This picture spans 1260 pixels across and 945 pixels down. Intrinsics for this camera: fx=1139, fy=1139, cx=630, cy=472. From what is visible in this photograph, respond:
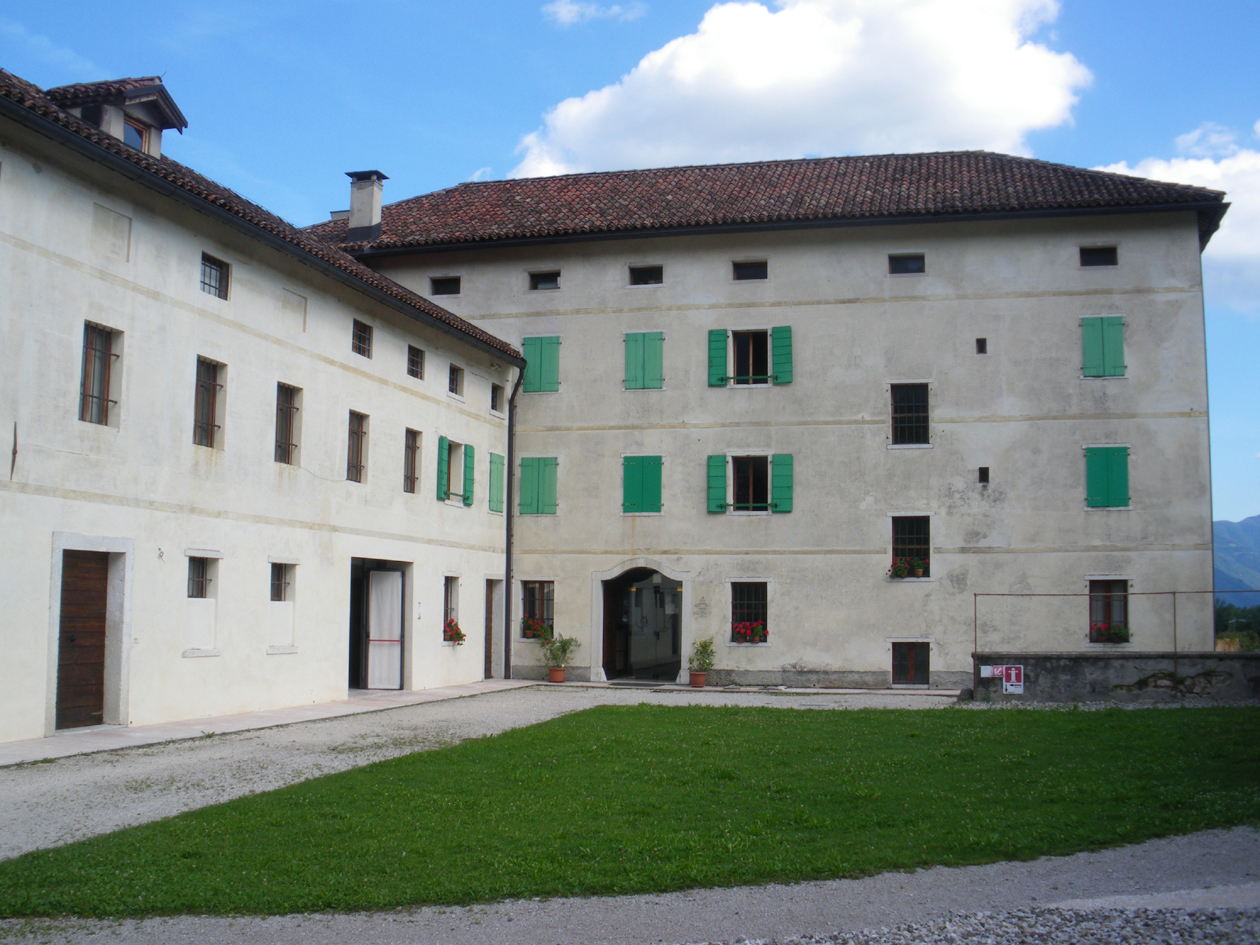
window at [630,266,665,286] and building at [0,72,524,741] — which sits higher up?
window at [630,266,665,286]

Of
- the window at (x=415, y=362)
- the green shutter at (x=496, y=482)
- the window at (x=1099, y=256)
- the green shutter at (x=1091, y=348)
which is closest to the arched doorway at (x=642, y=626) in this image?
the green shutter at (x=496, y=482)

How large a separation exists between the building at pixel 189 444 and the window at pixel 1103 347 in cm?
1314

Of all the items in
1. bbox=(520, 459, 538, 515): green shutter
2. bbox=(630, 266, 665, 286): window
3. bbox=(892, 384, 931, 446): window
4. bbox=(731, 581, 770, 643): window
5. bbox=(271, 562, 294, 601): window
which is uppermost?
bbox=(630, 266, 665, 286): window

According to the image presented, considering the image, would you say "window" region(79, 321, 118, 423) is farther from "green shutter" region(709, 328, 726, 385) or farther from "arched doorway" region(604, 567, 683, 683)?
"green shutter" region(709, 328, 726, 385)

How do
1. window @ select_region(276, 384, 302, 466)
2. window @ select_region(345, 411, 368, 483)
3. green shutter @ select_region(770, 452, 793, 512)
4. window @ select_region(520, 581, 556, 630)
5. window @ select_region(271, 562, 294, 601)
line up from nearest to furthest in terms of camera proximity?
window @ select_region(271, 562, 294, 601)
window @ select_region(276, 384, 302, 466)
window @ select_region(345, 411, 368, 483)
green shutter @ select_region(770, 452, 793, 512)
window @ select_region(520, 581, 556, 630)

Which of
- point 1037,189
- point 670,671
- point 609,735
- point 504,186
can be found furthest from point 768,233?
point 609,735

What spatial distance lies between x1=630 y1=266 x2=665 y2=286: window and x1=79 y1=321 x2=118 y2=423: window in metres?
13.7

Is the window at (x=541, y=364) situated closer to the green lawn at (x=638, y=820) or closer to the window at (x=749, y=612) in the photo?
the window at (x=749, y=612)

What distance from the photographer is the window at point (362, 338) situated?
795 inches

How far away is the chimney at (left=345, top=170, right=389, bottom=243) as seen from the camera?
26.8 metres

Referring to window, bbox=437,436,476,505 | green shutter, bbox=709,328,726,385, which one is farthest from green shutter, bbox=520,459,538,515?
green shutter, bbox=709,328,726,385

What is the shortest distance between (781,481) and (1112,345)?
24.3 ft

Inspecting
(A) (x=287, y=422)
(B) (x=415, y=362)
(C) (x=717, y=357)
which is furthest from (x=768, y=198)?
(A) (x=287, y=422)

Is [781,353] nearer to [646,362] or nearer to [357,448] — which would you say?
[646,362]
